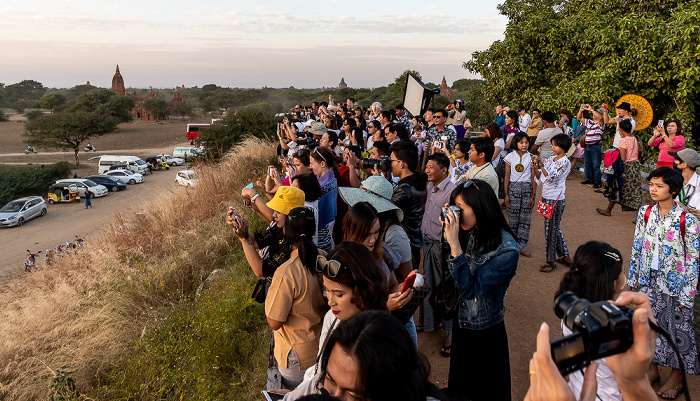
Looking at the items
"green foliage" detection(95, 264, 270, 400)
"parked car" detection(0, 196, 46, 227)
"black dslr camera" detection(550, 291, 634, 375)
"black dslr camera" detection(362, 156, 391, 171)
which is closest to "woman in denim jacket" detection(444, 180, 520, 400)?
"black dslr camera" detection(550, 291, 634, 375)

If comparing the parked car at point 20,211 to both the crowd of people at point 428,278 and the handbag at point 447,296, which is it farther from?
the handbag at point 447,296

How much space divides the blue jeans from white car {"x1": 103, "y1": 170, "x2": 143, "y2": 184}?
3385cm

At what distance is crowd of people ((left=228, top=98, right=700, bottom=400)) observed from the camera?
173cm

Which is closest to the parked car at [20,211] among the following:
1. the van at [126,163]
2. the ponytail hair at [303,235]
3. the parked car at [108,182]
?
the parked car at [108,182]

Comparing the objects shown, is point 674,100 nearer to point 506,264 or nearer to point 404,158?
point 404,158

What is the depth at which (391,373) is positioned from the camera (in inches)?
66.8

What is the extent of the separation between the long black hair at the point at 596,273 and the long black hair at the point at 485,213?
49cm

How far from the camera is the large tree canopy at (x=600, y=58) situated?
9.20 meters

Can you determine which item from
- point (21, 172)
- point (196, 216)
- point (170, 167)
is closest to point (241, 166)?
point (196, 216)

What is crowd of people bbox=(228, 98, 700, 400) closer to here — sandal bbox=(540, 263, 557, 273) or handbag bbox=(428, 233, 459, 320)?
handbag bbox=(428, 233, 459, 320)

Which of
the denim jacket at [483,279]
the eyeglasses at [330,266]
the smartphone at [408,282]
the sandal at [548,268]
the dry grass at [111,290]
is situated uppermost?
the eyeglasses at [330,266]

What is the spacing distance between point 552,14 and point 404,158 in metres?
11.9

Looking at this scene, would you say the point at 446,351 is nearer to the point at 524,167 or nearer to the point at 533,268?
the point at 533,268

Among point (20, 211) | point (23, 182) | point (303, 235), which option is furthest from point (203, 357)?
point (23, 182)
